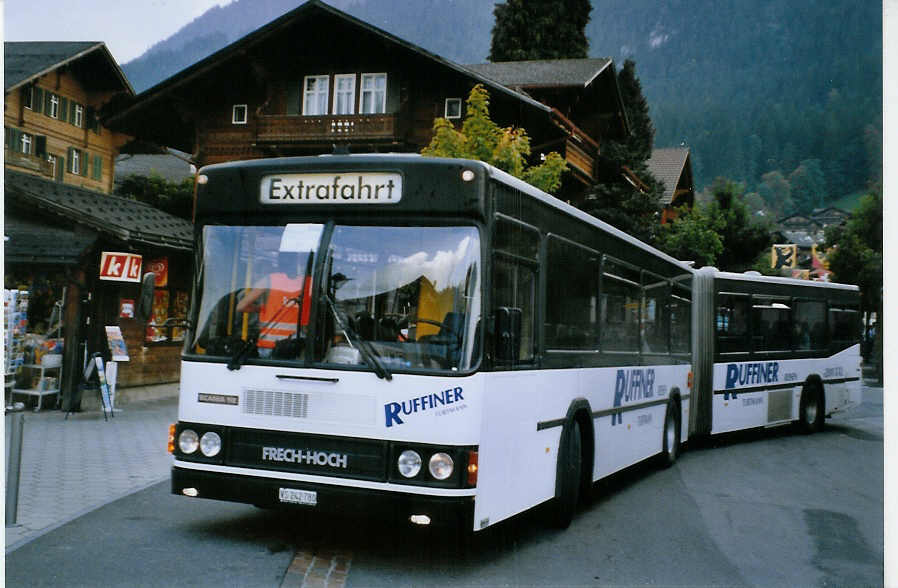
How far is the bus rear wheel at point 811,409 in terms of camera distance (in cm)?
1672

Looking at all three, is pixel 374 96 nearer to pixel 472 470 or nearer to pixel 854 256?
pixel 854 256

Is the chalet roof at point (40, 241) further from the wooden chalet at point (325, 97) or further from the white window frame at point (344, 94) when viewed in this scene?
the white window frame at point (344, 94)

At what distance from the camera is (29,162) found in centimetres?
2156

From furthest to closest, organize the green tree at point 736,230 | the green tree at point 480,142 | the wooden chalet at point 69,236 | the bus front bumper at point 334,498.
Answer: the green tree at point 736,230 < the green tree at point 480,142 < the wooden chalet at point 69,236 < the bus front bumper at point 334,498

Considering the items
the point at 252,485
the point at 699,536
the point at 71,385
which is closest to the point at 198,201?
the point at 252,485

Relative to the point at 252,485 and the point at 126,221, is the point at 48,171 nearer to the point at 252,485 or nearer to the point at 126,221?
the point at 126,221

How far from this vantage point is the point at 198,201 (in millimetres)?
6773

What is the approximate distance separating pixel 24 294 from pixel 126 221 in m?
3.64

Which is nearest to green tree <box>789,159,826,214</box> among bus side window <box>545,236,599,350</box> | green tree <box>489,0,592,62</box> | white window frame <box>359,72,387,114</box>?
bus side window <box>545,236,599,350</box>

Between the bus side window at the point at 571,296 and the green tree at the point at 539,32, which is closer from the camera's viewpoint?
the bus side window at the point at 571,296

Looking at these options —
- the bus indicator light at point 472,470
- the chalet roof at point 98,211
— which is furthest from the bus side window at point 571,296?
the chalet roof at point 98,211

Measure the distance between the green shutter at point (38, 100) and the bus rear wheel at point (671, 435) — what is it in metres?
16.8

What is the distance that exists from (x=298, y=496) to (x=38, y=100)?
19302 millimetres

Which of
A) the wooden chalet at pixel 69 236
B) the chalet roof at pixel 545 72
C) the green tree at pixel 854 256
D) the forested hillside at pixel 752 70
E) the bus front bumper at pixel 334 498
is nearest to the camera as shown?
the bus front bumper at pixel 334 498
